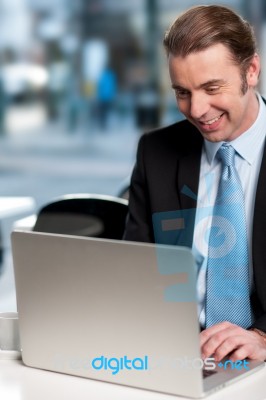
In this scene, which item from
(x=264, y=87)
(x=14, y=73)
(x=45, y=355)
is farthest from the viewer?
(x=14, y=73)

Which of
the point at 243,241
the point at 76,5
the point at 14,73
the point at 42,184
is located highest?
the point at 76,5

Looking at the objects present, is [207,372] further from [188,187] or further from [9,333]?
[188,187]

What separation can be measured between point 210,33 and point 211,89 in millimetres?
141

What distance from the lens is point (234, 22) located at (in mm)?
2172

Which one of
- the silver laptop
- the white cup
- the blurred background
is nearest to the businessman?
the silver laptop

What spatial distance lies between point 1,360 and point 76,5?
560 cm

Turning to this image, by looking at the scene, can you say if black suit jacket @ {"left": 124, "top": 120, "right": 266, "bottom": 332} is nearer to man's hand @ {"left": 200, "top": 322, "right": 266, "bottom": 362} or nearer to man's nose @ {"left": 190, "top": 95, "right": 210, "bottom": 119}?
man's nose @ {"left": 190, "top": 95, "right": 210, "bottom": 119}

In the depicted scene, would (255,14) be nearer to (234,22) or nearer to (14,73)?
(14,73)

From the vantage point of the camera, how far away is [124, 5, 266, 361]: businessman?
2113 millimetres

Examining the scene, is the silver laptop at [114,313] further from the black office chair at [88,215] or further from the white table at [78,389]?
the black office chair at [88,215]

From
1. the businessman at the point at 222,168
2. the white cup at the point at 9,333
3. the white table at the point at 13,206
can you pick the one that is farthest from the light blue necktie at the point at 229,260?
the white table at the point at 13,206

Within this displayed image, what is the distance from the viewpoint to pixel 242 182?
2.26 metres

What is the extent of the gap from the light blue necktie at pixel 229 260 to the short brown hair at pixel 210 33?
0.30 metres

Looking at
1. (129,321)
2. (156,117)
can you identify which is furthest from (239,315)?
(156,117)
